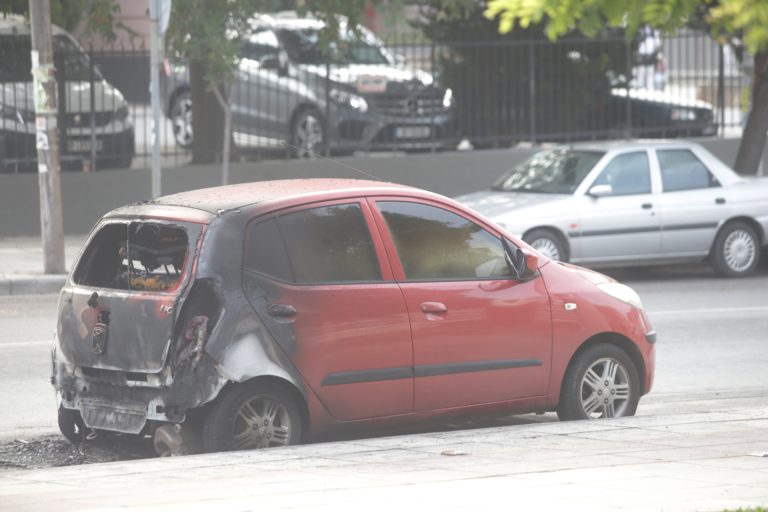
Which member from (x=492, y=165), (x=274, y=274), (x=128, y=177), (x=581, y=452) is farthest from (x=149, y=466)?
(x=492, y=165)

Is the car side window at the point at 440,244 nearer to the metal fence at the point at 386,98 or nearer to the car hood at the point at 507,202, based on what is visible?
the car hood at the point at 507,202

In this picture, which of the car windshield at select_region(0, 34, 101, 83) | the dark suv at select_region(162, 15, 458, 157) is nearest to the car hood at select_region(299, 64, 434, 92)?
the dark suv at select_region(162, 15, 458, 157)

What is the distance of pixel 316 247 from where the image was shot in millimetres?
8070

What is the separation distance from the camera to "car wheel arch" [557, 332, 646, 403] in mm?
8852

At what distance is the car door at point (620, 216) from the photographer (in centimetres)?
1631

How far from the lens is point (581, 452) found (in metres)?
A: 7.71

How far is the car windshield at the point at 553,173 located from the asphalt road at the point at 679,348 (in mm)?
1443

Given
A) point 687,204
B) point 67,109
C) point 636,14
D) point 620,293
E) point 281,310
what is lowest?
point 687,204

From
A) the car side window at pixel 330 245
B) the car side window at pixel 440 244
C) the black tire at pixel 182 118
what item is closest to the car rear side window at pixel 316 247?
the car side window at pixel 330 245

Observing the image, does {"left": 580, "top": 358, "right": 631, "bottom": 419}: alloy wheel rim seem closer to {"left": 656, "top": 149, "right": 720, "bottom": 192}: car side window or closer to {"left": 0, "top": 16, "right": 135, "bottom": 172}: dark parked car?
{"left": 656, "top": 149, "right": 720, "bottom": 192}: car side window

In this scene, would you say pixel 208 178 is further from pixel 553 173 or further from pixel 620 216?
pixel 620 216

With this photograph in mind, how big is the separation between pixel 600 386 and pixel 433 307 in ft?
4.56

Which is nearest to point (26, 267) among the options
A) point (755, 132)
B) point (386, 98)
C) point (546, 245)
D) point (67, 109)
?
point (67, 109)

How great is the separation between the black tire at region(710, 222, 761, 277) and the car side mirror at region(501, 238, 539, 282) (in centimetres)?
893
